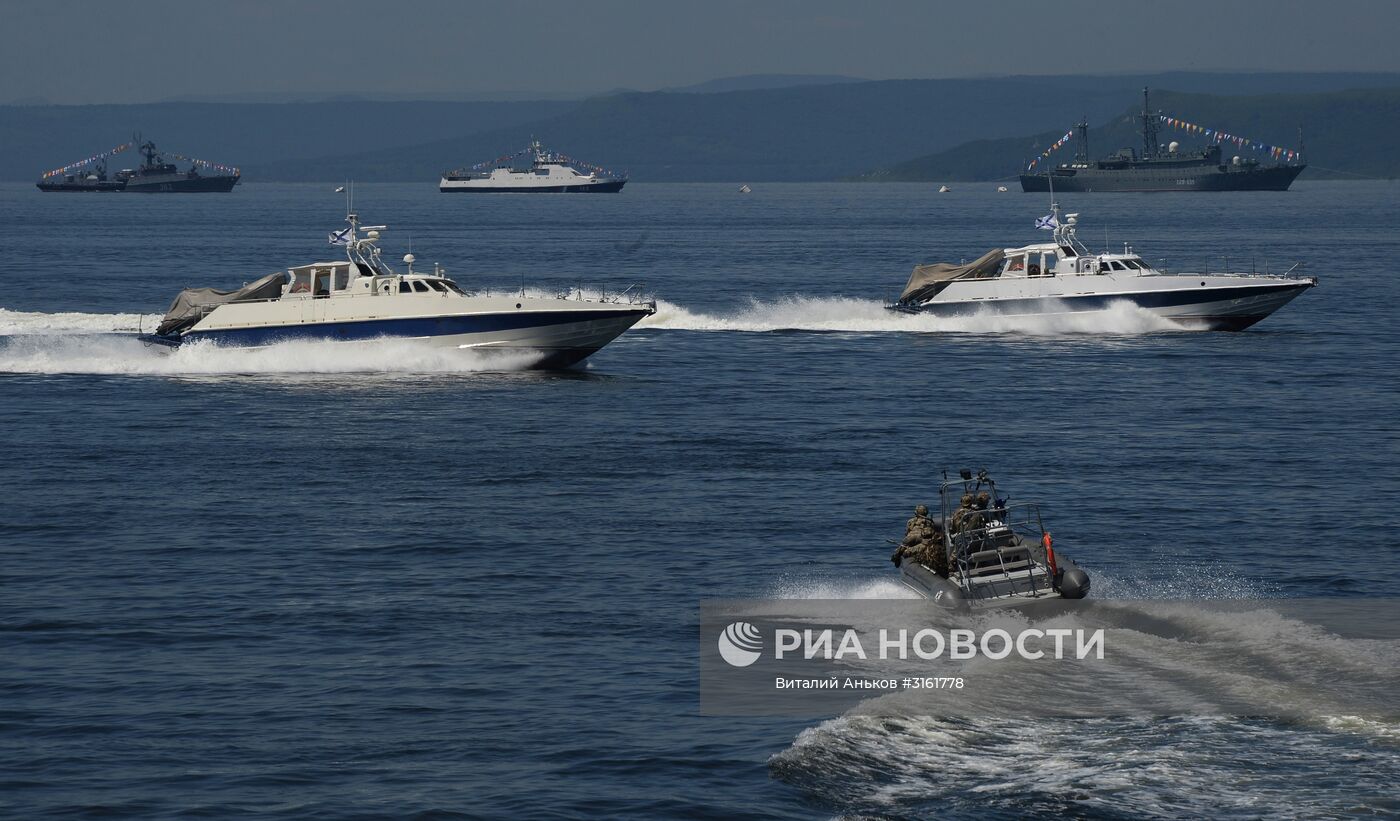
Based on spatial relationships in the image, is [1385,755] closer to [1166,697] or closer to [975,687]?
[1166,697]

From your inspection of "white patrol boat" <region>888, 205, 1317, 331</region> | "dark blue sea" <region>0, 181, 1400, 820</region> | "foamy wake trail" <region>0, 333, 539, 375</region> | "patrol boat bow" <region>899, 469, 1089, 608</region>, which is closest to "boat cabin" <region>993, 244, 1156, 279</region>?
"white patrol boat" <region>888, 205, 1317, 331</region>

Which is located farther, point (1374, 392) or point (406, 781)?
point (1374, 392)

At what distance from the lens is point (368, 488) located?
3659 cm

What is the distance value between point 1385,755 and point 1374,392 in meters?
33.5

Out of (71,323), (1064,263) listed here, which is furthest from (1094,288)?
(71,323)

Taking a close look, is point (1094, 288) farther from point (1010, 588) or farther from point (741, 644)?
point (741, 644)

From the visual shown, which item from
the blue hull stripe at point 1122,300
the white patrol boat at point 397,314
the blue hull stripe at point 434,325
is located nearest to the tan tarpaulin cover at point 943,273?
the blue hull stripe at point 1122,300

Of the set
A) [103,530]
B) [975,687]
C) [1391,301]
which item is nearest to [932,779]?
[975,687]

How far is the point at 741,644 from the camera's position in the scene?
79.6 feet

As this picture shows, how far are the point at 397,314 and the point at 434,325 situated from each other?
49.1 inches

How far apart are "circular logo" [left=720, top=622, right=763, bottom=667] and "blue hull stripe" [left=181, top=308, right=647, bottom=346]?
2802cm

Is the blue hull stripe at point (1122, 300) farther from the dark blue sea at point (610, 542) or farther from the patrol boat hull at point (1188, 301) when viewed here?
the dark blue sea at point (610, 542)

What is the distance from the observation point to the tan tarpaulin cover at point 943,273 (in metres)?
65.2

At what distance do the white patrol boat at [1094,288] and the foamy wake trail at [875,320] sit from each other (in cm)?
28
